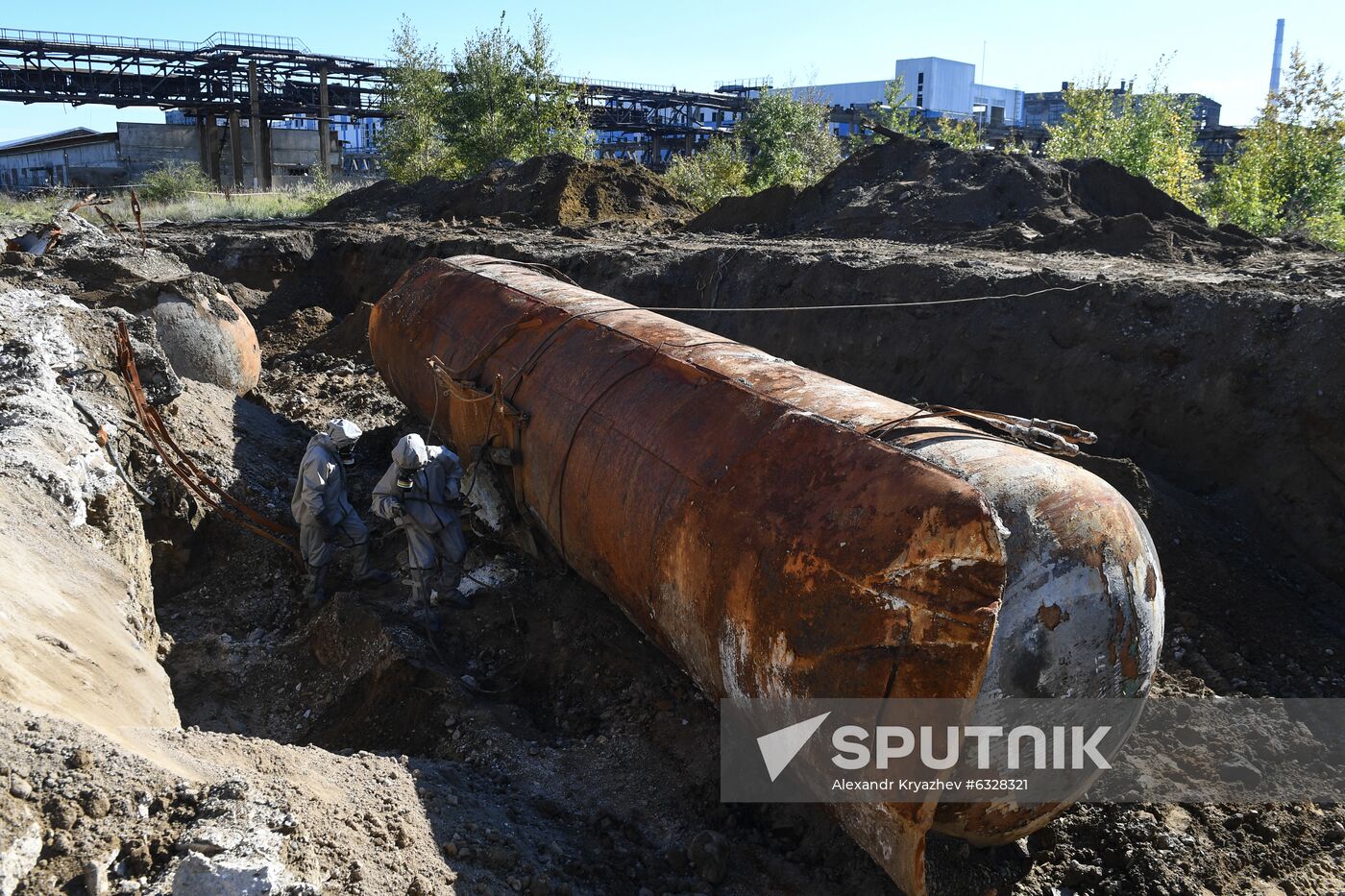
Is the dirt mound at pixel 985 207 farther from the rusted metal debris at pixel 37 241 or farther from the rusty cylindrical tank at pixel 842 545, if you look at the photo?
the rusted metal debris at pixel 37 241

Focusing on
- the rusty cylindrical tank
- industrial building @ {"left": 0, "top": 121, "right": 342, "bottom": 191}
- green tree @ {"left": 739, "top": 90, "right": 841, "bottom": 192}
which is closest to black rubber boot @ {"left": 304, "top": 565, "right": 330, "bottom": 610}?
the rusty cylindrical tank

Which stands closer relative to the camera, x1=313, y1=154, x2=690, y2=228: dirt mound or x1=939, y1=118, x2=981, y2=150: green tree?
x1=313, y1=154, x2=690, y2=228: dirt mound

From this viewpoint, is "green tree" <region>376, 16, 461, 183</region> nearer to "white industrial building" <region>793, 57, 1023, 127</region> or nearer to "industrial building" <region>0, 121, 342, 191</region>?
"industrial building" <region>0, 121, 342, 191</region>

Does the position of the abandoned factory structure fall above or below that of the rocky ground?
above

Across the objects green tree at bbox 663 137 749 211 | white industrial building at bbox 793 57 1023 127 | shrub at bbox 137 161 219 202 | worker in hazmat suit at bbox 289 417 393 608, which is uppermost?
white industrial building at bbox 793 57 1023 127

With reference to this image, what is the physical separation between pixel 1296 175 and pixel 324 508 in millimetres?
19561

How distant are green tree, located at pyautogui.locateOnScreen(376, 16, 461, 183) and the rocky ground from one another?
17.7 m

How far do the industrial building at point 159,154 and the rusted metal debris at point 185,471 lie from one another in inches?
1196

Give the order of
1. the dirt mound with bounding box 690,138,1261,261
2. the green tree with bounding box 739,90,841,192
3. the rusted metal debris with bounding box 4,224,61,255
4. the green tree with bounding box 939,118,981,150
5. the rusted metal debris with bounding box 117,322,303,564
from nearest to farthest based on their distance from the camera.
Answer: the rusted metal debris with bounding box 117,322,303,564
the dirt mound with bounding box 690,138,1261,261
the rusted metal debris with bounding box 4,224,61,255
the green tree with bounding box 739,90,841,192
the green tree with bounding box 939,118,981,150

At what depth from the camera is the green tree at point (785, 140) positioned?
2589cm

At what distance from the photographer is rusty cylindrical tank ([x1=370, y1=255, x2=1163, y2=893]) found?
2.97 m

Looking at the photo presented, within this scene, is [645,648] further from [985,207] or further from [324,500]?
[985,207]

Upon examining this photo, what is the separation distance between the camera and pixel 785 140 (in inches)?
1072

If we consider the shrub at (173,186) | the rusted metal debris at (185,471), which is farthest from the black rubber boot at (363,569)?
the shrub at (173,186)
